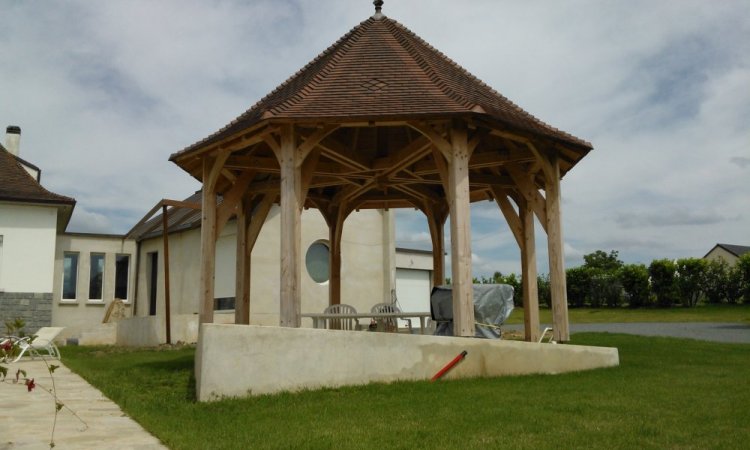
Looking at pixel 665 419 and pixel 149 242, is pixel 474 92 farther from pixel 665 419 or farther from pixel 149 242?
pixel 149 242

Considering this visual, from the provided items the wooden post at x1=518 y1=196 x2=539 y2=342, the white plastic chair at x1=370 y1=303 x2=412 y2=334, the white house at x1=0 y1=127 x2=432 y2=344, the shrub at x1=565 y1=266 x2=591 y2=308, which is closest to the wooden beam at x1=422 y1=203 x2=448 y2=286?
the white plastic chair at x1=370 y1=303 x2=412 y2=334

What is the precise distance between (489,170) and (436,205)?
258cm

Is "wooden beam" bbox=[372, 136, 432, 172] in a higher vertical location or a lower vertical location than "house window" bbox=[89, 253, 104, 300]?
higher

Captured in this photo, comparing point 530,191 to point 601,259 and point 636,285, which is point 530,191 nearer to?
point 636,285

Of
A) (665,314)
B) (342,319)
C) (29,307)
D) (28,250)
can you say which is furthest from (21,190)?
(665,314)

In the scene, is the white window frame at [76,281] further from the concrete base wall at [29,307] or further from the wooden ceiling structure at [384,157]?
the wooden ceiling structure at [384,157]

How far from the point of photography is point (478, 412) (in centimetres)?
682

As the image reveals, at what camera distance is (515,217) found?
45.1ft

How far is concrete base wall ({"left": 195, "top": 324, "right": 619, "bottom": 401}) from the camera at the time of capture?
8.12 m

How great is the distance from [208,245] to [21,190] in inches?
469

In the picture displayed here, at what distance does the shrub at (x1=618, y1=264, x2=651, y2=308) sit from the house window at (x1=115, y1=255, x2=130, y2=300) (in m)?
26.7

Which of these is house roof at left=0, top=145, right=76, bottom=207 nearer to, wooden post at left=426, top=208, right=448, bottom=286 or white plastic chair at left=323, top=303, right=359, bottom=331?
white plastic chair at left=323, top=303, right=359, bottom=331

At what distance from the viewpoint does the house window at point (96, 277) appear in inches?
985

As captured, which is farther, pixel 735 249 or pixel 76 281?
pixel 735 249
